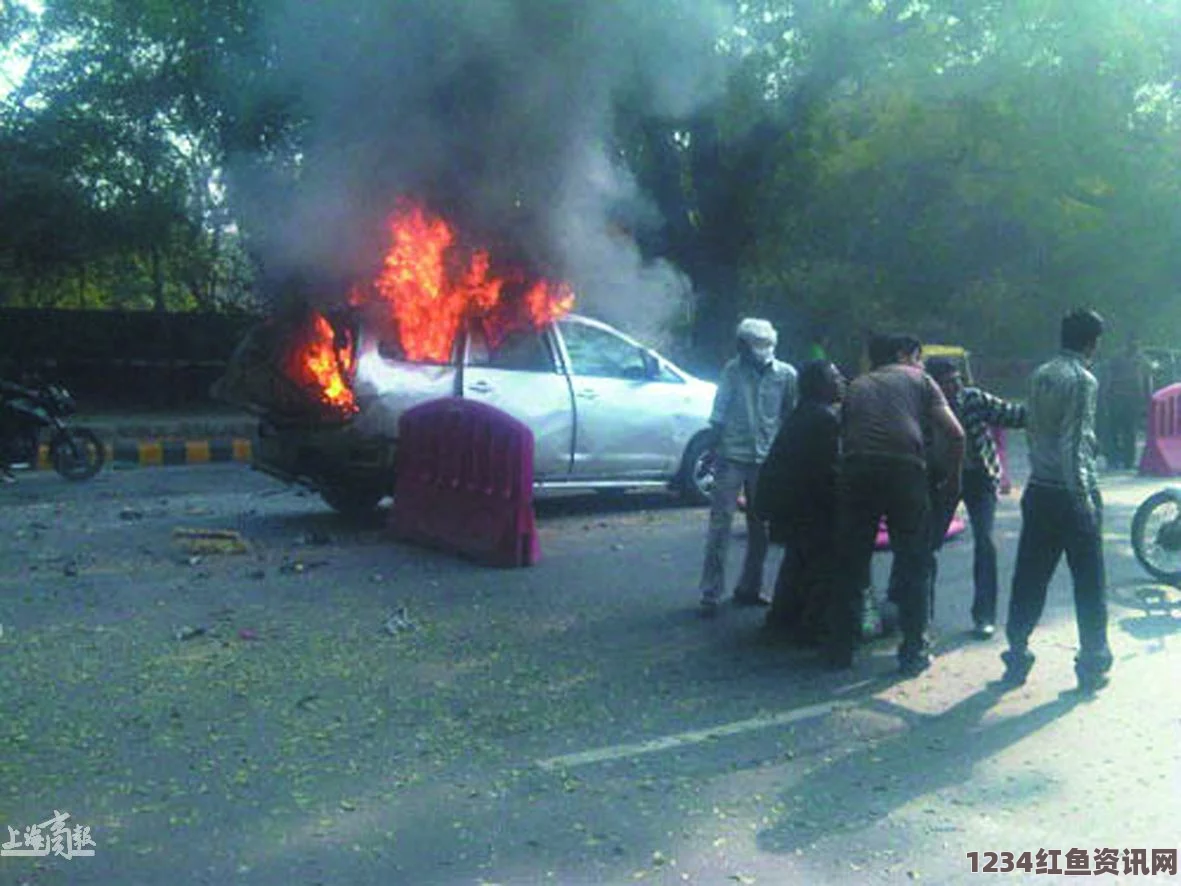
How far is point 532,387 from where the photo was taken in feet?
31.4

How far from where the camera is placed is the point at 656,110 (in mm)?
12680

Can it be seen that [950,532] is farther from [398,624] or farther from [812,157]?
[812,157]

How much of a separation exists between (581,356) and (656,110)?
3.92m

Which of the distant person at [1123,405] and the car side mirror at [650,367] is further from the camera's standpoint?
the distant person at [1123,405]

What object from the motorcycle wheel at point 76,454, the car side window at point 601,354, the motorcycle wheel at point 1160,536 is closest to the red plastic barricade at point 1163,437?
the motorcycle wheel at point 1160,536

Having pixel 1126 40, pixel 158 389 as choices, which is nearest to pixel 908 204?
pixel 1126 40

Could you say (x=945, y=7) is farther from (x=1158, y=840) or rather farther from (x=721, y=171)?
(x=1158, y=840)

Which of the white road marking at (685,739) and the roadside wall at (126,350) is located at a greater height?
the roadside wall at (126,350)

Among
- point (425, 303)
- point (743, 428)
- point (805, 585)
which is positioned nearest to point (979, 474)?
point (805, 585)

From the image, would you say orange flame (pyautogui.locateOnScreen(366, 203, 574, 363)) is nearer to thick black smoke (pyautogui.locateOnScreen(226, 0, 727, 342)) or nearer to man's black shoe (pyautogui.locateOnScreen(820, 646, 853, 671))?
thick black smoke (pyautogui.locateOnScreen(226, 0, 727, 342))

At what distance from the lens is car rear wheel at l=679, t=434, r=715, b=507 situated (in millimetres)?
10703

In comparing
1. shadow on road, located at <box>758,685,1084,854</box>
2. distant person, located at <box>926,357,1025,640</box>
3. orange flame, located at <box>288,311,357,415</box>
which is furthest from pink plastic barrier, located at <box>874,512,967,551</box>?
orange flame, located at <box>288,311,357,415</box>

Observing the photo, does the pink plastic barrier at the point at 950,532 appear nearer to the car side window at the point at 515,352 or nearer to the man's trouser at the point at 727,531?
the man's trouser at the point at 727,531

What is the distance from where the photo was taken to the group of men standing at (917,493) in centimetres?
546
